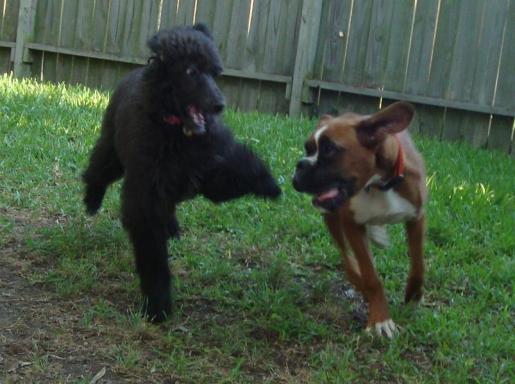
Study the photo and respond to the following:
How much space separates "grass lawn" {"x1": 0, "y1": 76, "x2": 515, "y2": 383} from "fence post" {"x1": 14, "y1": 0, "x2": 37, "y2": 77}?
498 centimetres

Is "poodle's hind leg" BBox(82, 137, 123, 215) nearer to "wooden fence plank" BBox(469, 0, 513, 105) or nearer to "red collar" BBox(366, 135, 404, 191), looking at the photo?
"red collar" BBox(366, 135, 404, 191)

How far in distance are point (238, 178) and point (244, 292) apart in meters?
0.66

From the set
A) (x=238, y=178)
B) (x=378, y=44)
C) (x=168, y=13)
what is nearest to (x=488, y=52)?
(x=378, y=44)

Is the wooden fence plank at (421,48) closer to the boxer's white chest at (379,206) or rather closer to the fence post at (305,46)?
the fence post at (305,46)

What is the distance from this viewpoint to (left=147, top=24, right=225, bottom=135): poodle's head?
4.35 m

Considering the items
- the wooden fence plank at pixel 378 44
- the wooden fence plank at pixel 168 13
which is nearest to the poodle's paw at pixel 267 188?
the wooden fence plank at pixel 378 44

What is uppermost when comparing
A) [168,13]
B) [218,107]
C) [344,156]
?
[168,13]

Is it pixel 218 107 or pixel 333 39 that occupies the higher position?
pixel 333 39

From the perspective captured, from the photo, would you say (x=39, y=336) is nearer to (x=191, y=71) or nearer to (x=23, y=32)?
(x=191, y=71)

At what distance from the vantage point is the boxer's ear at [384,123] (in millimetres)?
4157

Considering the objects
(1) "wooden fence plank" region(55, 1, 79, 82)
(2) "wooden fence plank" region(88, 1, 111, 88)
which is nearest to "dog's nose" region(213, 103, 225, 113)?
(2) "wooden fence plank" region(88, 1, 111, 88)

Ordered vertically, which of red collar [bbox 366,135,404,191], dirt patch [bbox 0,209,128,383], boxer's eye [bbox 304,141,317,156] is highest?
boxer's eye [bbox 304,141,317,156]

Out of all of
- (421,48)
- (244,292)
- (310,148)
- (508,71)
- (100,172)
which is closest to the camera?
(310,148)

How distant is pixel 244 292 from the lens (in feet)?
16.0
